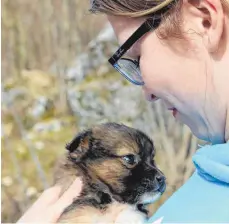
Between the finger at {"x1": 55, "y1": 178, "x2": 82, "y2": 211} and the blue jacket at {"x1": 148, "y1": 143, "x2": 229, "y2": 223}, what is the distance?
0.59m

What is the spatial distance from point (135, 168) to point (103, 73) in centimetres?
162

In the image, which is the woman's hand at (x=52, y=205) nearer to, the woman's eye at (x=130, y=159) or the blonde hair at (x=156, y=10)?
the woman's eye at (x=130, y=159)

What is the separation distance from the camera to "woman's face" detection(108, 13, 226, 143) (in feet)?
3.76

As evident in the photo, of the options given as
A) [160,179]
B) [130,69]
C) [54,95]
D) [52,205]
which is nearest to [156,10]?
[130,69]

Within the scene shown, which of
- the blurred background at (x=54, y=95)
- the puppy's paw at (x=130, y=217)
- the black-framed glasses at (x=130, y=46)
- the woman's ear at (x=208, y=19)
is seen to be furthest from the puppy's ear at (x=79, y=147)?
the blurred background at (x=54, y=95)

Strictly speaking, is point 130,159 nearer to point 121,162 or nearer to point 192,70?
point 121,162

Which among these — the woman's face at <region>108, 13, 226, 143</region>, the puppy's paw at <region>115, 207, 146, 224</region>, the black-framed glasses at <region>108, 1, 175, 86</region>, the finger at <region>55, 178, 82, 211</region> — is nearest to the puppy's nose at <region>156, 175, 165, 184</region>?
the puppy's paw at <region>115, 207, 146, 224</region>

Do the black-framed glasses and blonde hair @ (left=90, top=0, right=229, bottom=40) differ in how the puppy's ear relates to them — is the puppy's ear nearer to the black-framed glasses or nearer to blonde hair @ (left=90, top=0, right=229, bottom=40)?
the black-framed glasses

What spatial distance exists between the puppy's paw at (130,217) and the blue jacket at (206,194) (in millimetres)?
503

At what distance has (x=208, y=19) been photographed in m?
1.12

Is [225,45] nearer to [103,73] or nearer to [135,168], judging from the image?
[135,168]

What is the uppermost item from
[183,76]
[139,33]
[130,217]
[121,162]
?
[139,33]

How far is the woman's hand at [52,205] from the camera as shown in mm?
1706

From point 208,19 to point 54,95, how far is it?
7.24 ft
